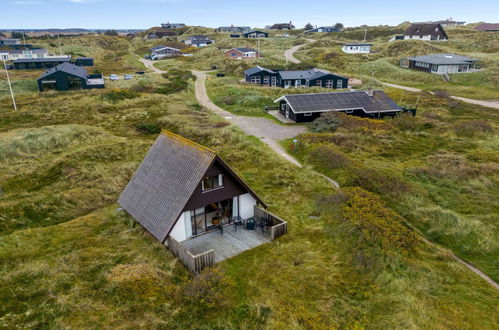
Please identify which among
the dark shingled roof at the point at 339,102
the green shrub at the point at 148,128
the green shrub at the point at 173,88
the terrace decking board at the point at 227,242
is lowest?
the terrace decking board at the point at 227,242

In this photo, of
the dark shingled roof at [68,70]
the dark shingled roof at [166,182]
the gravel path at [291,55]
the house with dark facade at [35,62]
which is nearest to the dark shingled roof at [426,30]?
the gravel path at [291,55]

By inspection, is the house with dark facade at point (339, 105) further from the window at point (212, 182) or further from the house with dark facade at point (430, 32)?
the house with dark facade at point (430, 32)

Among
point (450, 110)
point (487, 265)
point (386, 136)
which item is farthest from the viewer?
point (450, 110)

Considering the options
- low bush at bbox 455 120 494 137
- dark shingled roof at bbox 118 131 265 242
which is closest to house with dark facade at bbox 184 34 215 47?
low bush at bbox 455 120 494 137

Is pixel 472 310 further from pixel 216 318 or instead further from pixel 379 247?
pixel 216 318

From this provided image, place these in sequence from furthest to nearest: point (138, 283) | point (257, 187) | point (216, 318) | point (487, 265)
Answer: point (257, 187)
point (487, 265)
point (138, 283)
point (216, 318)

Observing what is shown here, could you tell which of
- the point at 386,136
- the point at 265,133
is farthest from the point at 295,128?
the point at 386,136
